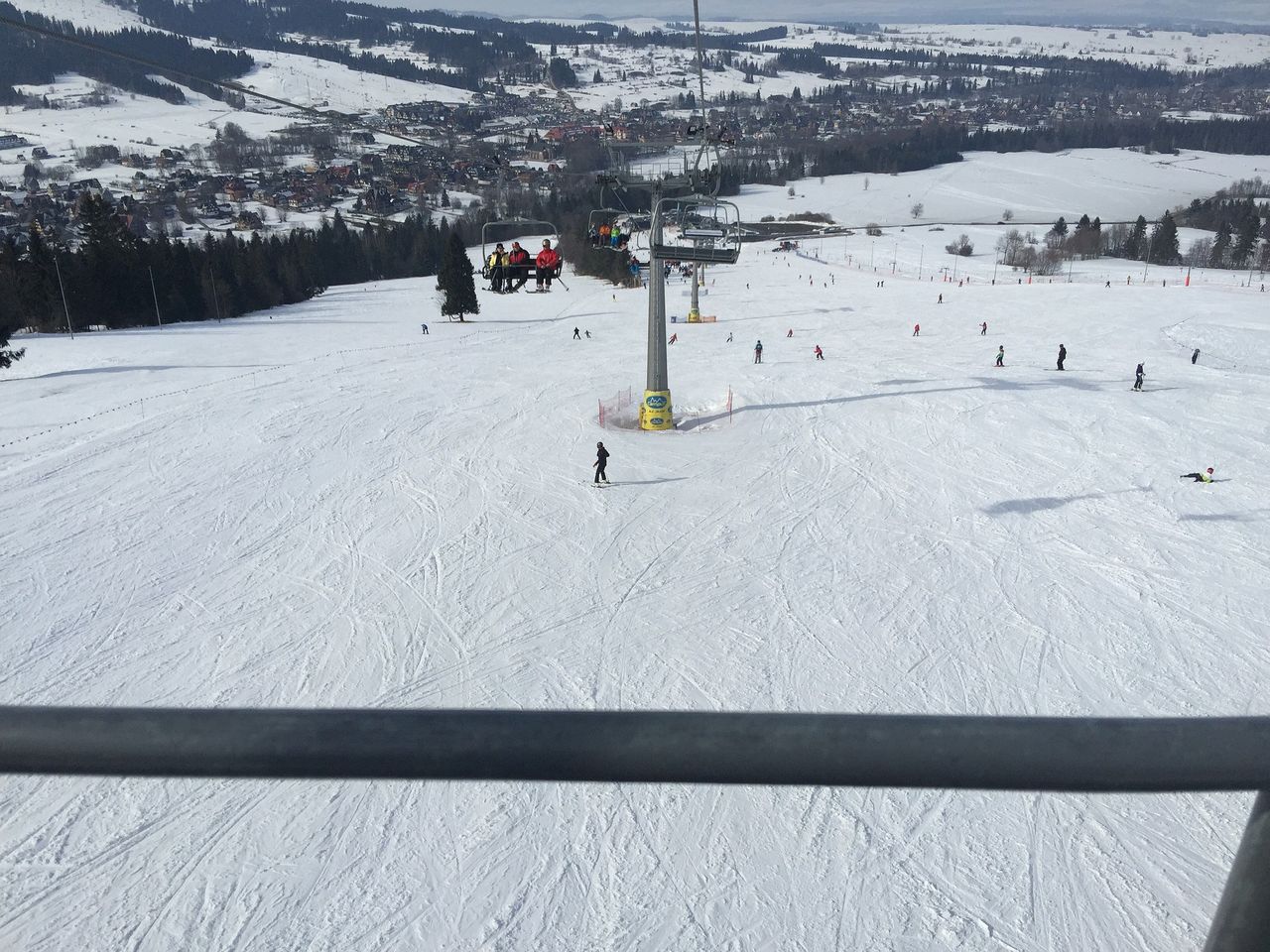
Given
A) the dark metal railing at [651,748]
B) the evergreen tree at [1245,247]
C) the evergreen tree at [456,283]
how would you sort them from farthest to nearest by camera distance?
the evergreen tree at [1245,247], the evergreen tree at [456,283], the dark metal railing at [651,748]

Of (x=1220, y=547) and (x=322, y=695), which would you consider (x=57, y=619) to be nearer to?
(x=322, y=695)

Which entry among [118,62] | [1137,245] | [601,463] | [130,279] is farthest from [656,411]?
[118,62]

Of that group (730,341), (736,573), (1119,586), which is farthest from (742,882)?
(730,341)

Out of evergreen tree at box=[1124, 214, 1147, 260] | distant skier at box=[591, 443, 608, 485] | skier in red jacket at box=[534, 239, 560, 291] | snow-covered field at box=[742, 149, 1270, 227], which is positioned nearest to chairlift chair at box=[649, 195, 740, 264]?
skier in red jacket at box=[534, 239, 560, 291]

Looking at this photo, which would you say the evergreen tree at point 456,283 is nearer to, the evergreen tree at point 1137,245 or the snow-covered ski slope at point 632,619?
the snow-covered ski slope at point 632,619

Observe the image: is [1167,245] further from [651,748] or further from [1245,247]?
[651,748]

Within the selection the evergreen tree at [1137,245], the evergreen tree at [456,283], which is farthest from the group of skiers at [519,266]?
the evergreen tree at [1137,245]

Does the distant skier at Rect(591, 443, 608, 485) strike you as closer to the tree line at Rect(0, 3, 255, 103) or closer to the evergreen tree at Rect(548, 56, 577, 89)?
the evergreen tree at Rect(548, 56, 577, 89)
